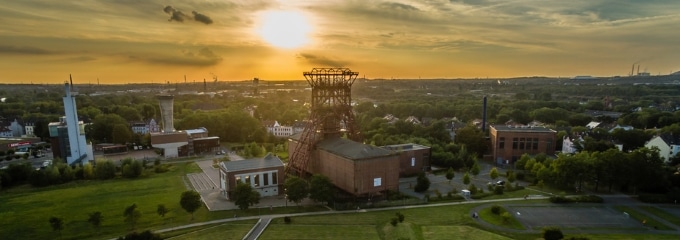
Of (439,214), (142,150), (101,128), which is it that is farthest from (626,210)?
(101,128)

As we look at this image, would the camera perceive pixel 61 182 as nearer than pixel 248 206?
No

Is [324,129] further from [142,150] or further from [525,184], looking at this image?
[142,150]

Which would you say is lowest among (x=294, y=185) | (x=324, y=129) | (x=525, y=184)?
(x=525, y=184)

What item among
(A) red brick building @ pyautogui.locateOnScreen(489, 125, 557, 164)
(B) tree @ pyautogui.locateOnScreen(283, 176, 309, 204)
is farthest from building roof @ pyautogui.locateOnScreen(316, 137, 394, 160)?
(A) red brick building @ pyautogui.locateOnScreen(489, 125, 557, 164)

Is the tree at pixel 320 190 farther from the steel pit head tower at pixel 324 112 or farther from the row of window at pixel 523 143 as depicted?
the row of window at pixel 523 143

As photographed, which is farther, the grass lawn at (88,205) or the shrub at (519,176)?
the shrub at (519,176)

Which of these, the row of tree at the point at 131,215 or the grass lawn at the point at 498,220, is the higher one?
the row of tree at the point at 131,215

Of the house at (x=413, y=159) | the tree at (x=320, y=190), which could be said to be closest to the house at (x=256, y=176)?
the tree at (x=320, y=190)

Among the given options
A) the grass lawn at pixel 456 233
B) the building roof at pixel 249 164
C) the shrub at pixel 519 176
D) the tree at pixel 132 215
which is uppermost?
the building roof at pixel 249 164
